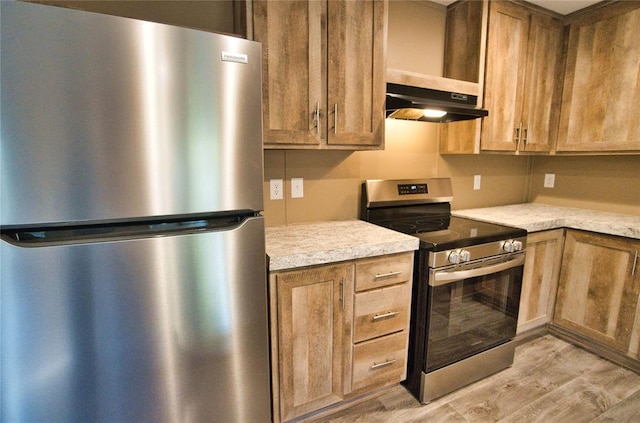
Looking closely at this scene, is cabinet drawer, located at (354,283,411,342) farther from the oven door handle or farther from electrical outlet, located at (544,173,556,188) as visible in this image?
electrical outlet, located at (544,173,556,188)

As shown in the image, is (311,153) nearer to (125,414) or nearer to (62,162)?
(62,162)

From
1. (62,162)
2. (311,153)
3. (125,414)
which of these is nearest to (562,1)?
(311,153)

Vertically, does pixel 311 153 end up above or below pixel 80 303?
above

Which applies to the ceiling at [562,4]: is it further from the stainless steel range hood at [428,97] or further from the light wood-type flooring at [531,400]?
the light wood-type flooring at [531,400]

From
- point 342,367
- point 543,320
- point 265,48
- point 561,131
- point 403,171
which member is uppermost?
point 265,48

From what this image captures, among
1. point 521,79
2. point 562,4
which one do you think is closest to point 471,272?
point 521,79

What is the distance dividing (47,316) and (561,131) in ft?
10.6

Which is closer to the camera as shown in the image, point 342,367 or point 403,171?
point 342,367

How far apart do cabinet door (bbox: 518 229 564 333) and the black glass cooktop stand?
378 millimetres

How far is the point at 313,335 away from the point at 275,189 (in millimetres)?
832

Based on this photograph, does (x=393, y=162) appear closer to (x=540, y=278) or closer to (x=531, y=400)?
(x=540, y=278)

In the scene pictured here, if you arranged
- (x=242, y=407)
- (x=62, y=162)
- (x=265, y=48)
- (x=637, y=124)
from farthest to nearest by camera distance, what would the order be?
(x=637, y=124), (x=265, y=48), (x=242, y=407), (x=62, y=162)

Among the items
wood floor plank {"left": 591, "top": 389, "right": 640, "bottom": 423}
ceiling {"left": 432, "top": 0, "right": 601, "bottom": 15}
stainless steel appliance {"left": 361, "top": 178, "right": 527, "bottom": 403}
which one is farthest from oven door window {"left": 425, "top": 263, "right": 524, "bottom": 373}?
ceiling {"left": 432, "top": 0, "right": 601, "bottom": 15}

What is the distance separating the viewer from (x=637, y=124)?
2111 mm
